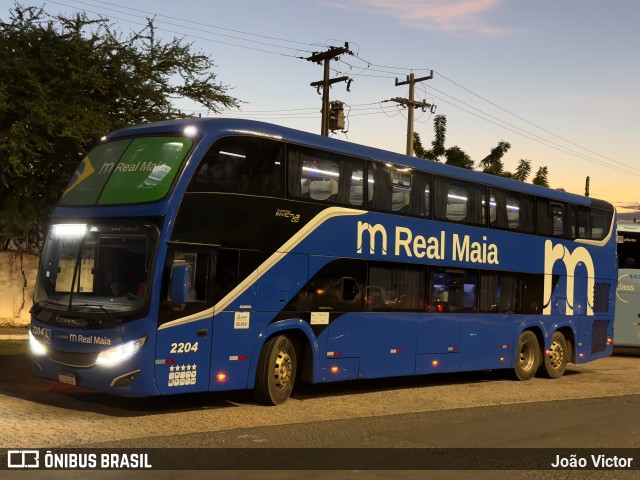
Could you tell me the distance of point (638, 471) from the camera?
9195 mm

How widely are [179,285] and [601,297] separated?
43.6 ft

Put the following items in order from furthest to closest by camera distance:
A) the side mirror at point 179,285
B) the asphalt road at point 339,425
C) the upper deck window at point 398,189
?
the upper deck window at point 398,189 < the side mirror at point 179,285 < the asphalt road at point 339,425

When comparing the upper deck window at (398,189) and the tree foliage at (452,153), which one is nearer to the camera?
the upper deck window at (398,189)

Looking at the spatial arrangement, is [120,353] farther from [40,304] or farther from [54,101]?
[54,101]

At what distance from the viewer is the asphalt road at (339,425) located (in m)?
9.18

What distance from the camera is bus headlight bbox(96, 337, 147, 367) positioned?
1115 centimetres

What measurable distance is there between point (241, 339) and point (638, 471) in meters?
5.55

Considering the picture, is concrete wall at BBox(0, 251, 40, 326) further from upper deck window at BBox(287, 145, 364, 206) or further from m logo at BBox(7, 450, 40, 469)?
m logo at BBox(7, 450, 40, 469)

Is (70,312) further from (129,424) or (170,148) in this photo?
(170,148)

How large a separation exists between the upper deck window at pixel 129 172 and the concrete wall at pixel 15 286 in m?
12.5

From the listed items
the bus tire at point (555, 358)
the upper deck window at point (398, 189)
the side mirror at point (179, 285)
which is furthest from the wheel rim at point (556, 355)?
the side mirror at point (179, 285)

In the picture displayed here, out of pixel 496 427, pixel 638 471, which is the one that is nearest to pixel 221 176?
pixel 496 427

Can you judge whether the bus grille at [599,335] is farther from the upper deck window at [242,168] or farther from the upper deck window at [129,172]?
the upper deck window at [129,172]

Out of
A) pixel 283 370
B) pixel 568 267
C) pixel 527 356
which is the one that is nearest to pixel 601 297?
pixel 568 267
